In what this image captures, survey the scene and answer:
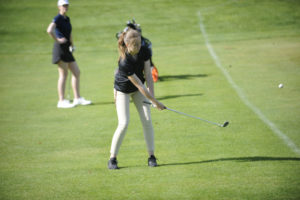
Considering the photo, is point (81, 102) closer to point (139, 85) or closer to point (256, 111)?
point (256, 111)

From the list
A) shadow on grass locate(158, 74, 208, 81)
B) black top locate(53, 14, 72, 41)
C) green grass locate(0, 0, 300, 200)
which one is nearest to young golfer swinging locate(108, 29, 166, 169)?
green grass locate(0, 0, 300, 200)

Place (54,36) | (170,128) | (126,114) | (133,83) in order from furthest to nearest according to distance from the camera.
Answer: (54,36)
(170,128)
(126,114)
(133,83)

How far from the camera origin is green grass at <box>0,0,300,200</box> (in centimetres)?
534

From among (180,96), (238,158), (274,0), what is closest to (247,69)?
(180,96)

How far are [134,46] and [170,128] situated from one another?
3.04 meters

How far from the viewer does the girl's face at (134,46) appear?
526 cm

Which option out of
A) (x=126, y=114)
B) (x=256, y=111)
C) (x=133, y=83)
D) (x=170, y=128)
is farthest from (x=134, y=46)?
(x=256, y=111)

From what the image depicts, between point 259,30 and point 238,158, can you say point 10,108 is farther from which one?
point 259,30

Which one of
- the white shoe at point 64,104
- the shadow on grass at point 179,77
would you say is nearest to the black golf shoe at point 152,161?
the white shoe at point 64,104

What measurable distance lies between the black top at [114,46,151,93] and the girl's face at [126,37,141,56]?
13cm

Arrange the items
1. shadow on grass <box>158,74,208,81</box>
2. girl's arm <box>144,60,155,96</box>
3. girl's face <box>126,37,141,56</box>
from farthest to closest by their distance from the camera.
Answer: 1. shadow on grass <box>158,74,208,81</box>
2. girl's arm <box>144,60,155,96</box>
3. girl's face <box>126,37,141,56</box>

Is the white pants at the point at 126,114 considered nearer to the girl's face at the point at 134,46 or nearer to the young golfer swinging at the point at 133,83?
the young golfer swinging at the point at 133,83

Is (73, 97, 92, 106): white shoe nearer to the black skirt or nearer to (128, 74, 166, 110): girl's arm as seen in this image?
the black skirt

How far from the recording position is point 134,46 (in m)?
5.28
